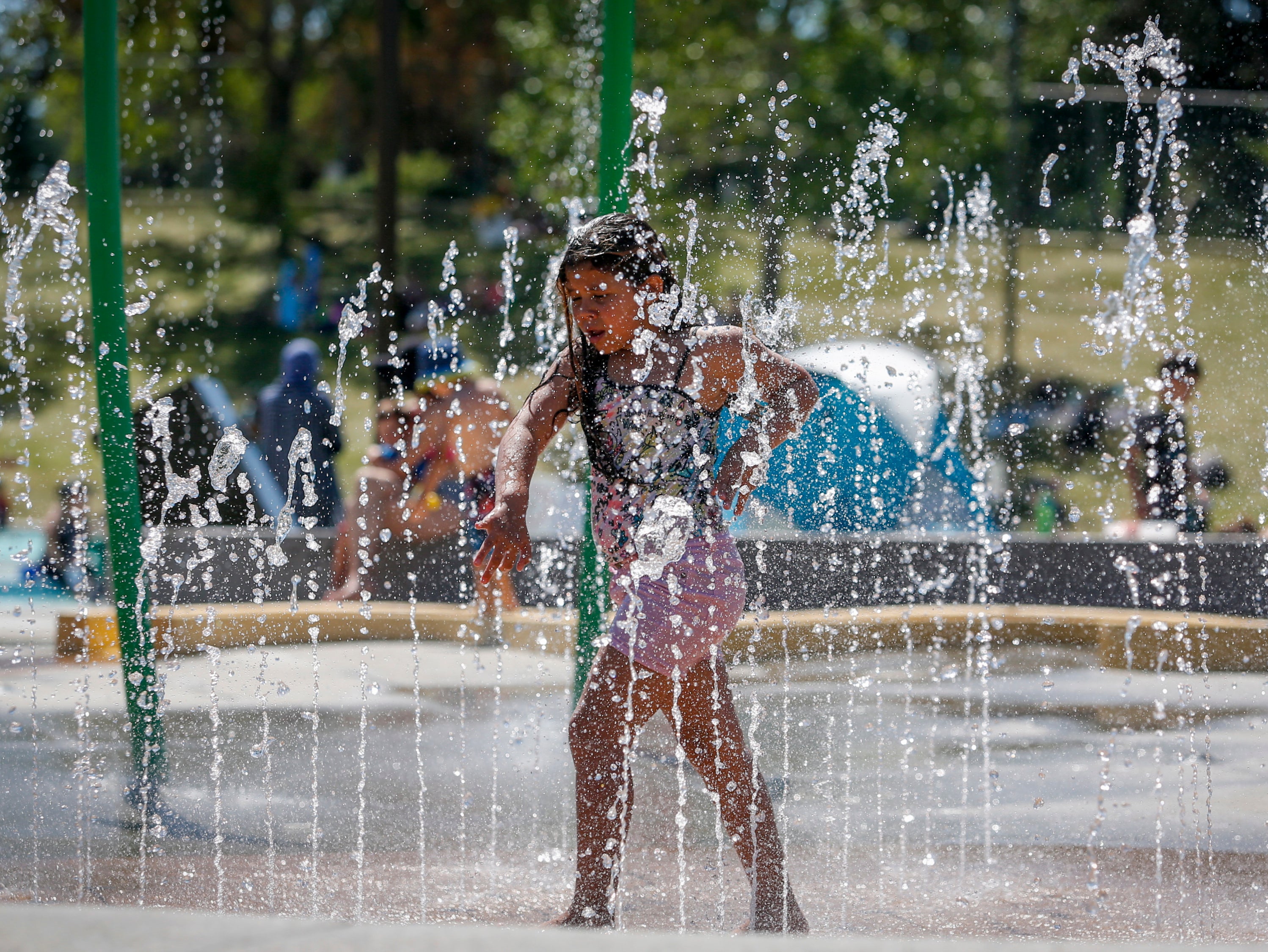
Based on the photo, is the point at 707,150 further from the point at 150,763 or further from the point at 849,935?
the point at 849,935

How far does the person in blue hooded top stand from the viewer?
244 inches

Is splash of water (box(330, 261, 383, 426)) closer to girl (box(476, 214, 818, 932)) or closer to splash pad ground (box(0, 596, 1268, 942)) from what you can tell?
splash pad ground (box(0, 596, 1268, 942))

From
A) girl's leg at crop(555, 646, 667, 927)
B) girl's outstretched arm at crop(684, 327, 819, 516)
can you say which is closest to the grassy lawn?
girl's outstretched arm at crop(684, 327, 819, 516)

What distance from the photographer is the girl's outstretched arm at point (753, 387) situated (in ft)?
8.43

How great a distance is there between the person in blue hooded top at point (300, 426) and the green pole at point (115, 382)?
2446 mm

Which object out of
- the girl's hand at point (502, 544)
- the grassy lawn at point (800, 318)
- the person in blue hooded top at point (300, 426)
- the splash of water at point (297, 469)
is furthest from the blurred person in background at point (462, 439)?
the girl's hand at point (502, 544)

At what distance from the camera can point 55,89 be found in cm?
1590

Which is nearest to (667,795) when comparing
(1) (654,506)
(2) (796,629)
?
(2) (796,629)

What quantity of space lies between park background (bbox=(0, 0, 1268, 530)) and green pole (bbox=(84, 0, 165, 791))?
327 centimetres

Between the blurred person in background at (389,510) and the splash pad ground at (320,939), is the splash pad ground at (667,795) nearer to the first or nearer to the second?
the blurred person in background at (389,510)

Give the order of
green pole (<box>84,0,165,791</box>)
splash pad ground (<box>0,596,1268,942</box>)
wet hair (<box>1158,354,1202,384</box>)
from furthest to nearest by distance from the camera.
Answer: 1. wet hair (<box>1158,354,1202,384</box>)
2. green pole (<box>84,0,165,791</box>)
3. splash pad ground (<box>0,596,1268,942</box>)

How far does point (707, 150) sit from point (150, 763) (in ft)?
24.0

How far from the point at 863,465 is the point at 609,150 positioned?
8.88 ft

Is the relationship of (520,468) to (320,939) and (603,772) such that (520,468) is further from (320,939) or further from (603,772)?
(320,939)
